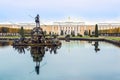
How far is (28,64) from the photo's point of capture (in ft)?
64.0

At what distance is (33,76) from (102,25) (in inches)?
4392

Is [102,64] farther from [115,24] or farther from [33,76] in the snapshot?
[115,24]

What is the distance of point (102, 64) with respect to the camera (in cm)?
1947

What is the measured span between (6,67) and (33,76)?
333 cm

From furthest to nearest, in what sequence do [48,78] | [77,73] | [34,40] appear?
[34,40], [77,73], [48,78]

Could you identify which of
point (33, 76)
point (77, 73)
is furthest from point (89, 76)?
point (33, 76)

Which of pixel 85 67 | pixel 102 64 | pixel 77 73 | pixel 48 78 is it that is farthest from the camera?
pixel 102 64

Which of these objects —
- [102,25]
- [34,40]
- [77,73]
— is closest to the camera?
[77,73]

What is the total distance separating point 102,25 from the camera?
4948 inches

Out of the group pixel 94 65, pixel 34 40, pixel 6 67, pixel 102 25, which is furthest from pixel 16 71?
pixel 102 25

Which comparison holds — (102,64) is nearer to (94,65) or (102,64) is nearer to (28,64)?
(94,65)

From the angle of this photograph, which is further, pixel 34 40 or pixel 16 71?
pixel 34 40

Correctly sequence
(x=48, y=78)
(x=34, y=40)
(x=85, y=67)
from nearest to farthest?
1. (x=48, y=78)
2. (x=85, y=67)
3. (x=34, y=40)

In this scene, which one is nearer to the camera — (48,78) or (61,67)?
(48,78)
